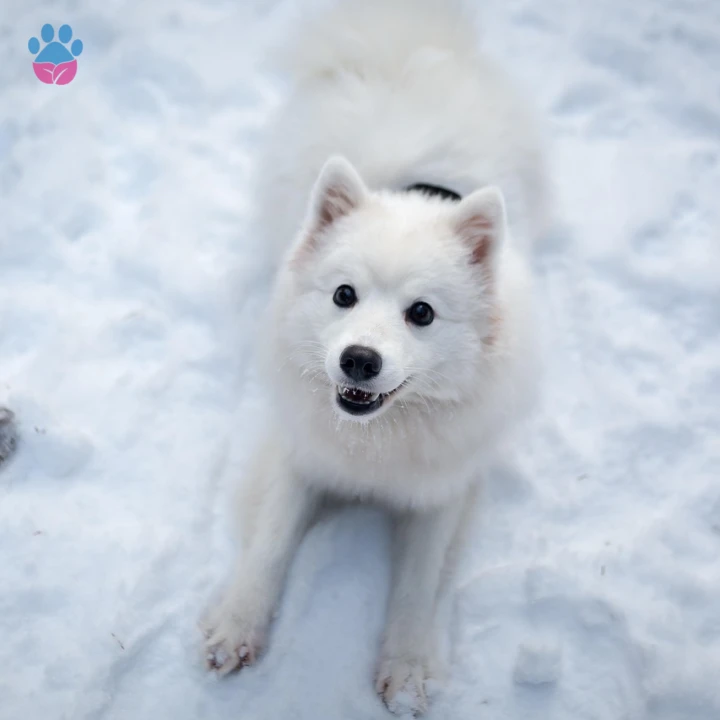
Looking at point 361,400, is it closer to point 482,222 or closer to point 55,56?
point 482,222

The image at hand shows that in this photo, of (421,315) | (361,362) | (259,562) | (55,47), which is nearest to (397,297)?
(421,315)

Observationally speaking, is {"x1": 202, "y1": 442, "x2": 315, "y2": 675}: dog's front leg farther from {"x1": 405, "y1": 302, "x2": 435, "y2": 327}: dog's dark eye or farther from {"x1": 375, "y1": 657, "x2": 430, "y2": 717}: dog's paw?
{"x1": 405, "y1": 302, "x2": 435, "y2": 327}: dog's dark eye

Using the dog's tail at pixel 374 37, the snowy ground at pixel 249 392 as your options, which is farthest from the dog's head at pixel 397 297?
the dog's tail at pixel 374 37

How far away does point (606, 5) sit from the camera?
458 centimetres

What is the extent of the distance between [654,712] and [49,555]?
2.27m

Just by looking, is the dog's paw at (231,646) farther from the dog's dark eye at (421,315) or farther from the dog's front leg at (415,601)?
the dog's dark eye at (421,315)

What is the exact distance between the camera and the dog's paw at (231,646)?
2320 millimetres

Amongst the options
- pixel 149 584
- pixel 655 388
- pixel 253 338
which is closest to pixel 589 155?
pixel 655 388

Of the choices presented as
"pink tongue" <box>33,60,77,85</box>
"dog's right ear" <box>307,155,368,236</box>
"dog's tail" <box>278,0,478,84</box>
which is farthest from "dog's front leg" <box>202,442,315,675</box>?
"pink tongue" <box>33,60,77,85</box>

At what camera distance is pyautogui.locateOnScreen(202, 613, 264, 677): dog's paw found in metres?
2.32

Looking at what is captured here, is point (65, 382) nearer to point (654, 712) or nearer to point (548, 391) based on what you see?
point (548, 391)

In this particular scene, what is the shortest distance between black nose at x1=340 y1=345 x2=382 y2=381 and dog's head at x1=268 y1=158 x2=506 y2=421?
0.02m

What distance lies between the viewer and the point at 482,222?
82.4 inches

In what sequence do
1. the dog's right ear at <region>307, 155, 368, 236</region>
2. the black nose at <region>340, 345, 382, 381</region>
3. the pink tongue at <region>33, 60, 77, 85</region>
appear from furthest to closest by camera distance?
the pink tongue at <region>33, 60, 77, 85</region> → the dog's right ear at <region>307, 155, 368, 236</region> → the black nose at <region>340, 345, 382, 381</region>
